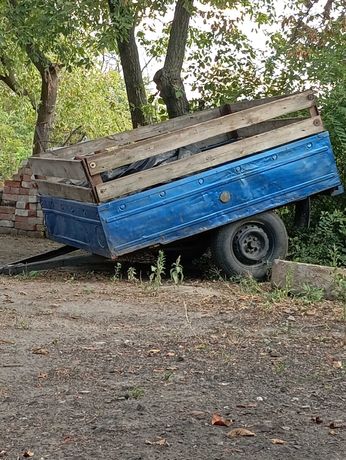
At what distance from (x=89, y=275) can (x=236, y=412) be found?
4950 millimetres

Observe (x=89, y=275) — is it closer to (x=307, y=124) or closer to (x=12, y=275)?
(x=12, y=275)

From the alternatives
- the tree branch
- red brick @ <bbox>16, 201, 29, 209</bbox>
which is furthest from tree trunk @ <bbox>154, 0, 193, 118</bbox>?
the tree branch

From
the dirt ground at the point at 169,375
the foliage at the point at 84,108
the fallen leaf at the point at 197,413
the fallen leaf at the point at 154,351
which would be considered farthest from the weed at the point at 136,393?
the foliage at the point at 84,108

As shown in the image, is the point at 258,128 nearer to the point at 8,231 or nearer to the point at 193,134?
the point at 193,134

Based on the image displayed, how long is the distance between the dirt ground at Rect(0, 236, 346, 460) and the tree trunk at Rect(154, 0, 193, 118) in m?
4.56

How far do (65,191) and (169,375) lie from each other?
4.36 metres

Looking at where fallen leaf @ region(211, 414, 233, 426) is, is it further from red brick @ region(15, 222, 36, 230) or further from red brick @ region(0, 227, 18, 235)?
red brick @ region(0, 227, 18, 235)

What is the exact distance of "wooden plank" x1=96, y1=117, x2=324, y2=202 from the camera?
7.84 meters

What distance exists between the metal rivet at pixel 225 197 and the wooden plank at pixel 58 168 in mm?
1371

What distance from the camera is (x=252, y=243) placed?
8.35 metres

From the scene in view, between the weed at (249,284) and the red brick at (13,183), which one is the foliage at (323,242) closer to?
the weed at (249,284)

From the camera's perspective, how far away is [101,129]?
871 inches

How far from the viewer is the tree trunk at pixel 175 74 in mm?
11203

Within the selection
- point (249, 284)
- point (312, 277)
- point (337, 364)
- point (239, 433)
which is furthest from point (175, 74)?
point (239, 433)
